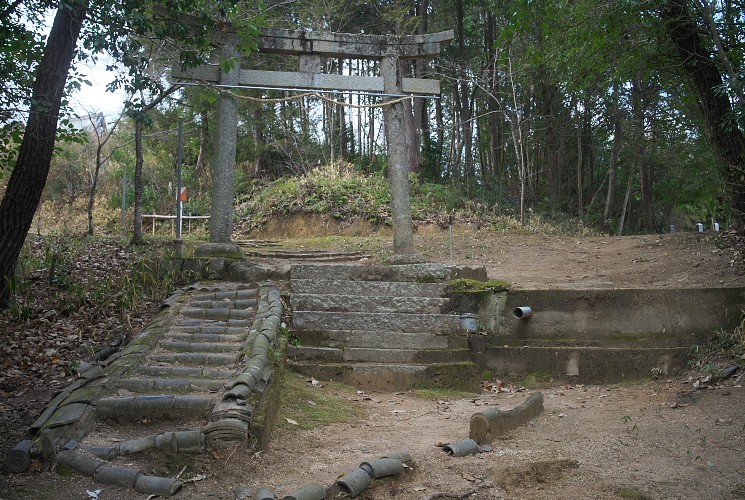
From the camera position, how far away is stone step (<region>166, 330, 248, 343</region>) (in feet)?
19.5

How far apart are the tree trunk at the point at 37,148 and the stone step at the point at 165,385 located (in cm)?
265

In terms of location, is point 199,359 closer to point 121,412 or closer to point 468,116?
point 121,412

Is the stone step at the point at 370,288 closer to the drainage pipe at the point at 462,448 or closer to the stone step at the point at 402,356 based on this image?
the stone step at the point at 402,356

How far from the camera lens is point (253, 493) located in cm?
348

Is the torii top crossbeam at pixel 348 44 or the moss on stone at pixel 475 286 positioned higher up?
the torii top crossbeam at pixel 348 44

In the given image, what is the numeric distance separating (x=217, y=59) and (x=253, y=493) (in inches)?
285

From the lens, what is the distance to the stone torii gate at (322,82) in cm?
877

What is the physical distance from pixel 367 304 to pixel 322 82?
3689mm

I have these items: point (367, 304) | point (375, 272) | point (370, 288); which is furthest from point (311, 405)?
point (375, 272)

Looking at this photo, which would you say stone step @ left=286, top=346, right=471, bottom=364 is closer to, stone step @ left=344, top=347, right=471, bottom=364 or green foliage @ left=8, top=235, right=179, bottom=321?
stone step @ left=344, top=347, right=471, bottom=364

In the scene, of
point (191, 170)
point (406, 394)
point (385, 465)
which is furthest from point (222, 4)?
point (191, 170)

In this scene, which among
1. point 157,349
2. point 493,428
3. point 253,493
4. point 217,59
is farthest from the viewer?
point 217,59

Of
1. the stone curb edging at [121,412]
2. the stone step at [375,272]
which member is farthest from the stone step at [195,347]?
the stone step at [375,272]

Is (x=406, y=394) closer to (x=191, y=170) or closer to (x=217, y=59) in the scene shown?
(x=217, y=59)
